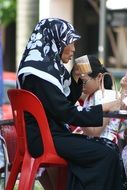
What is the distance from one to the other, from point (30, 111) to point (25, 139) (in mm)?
189

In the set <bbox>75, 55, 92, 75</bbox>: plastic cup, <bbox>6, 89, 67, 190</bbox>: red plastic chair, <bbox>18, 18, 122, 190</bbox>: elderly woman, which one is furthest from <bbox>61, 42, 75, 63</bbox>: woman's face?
<bbox>6, 89, 67, 190</bbox>: red plastic chair

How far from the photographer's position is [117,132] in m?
4.47

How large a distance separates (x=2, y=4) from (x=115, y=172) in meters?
13.4

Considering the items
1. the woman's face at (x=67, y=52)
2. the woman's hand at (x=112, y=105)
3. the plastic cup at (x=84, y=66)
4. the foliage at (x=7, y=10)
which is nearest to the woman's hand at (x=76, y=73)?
the plastic cup at (x=84, y=66)

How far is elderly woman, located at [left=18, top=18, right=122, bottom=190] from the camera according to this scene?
12.8 feet

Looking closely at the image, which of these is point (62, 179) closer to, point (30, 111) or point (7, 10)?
point (30, 111)

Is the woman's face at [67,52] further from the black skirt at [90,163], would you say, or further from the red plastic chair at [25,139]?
the black skirt at [90,163]

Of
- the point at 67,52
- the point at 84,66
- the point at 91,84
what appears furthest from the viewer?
the point at 91,84

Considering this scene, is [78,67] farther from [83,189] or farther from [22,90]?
[83,189]

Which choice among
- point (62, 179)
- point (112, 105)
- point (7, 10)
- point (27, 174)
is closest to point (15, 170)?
point (27, 174)

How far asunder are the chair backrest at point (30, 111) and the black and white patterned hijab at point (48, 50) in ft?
0.37

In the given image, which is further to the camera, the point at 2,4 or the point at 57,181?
the point at 2,4

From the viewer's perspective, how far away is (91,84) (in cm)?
450

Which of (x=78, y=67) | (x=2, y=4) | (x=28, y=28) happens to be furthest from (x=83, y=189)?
(x=2, y=4)
